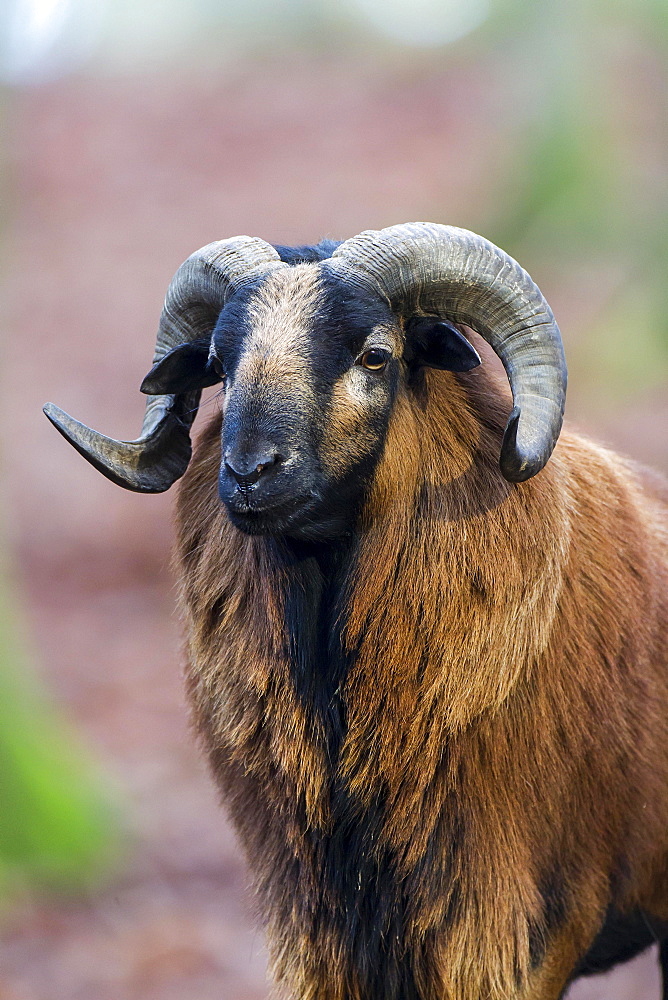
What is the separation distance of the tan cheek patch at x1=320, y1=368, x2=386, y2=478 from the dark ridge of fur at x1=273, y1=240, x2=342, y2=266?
22.1 inches

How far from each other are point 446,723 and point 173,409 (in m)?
1.80

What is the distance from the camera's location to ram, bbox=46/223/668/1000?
3.97 meters

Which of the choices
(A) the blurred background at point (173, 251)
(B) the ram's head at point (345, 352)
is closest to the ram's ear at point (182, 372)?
(B) the ram's head at point (345, 352)

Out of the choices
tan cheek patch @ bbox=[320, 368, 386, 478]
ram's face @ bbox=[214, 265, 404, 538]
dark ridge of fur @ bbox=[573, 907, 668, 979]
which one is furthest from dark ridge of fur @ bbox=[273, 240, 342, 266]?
dark ridge of fur @ bbox=[573, 907, 668, 979]

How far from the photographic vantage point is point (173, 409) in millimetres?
4746

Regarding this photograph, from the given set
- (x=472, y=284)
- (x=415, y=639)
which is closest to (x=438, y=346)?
(x=472, y=284)

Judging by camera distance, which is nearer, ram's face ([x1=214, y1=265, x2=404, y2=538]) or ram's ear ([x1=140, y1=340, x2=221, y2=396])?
ram's face ([x1=214, y1=265, x2=404, y2=538])

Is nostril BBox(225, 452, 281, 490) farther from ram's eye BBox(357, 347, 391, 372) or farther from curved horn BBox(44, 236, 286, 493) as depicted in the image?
curved horn BBox(44, 236, 286, 493)

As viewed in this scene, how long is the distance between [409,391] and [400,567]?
68cm

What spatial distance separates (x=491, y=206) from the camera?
64.0ft

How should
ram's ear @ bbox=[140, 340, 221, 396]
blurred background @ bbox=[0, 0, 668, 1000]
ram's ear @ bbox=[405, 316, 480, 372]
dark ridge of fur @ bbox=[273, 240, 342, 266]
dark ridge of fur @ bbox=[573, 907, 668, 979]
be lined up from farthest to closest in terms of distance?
blurred background @ bbox=[0, 0, 668, 1000] < dark ridge of fur @ bbox=[573, 907, 668, 979] < ram's ear @ bbox=[140, 340, 221, 396] < dark ridge of fur @ bbox=[273, 240, 342, 266] < ram's ear @ bbox=[405, 316, 480, 372]

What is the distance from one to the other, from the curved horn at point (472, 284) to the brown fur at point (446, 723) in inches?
14.6

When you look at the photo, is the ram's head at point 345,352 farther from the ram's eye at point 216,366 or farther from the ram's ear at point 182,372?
the ram's ear at point 182,372

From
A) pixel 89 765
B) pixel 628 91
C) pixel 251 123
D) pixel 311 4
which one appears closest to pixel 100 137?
pixel 251 123
